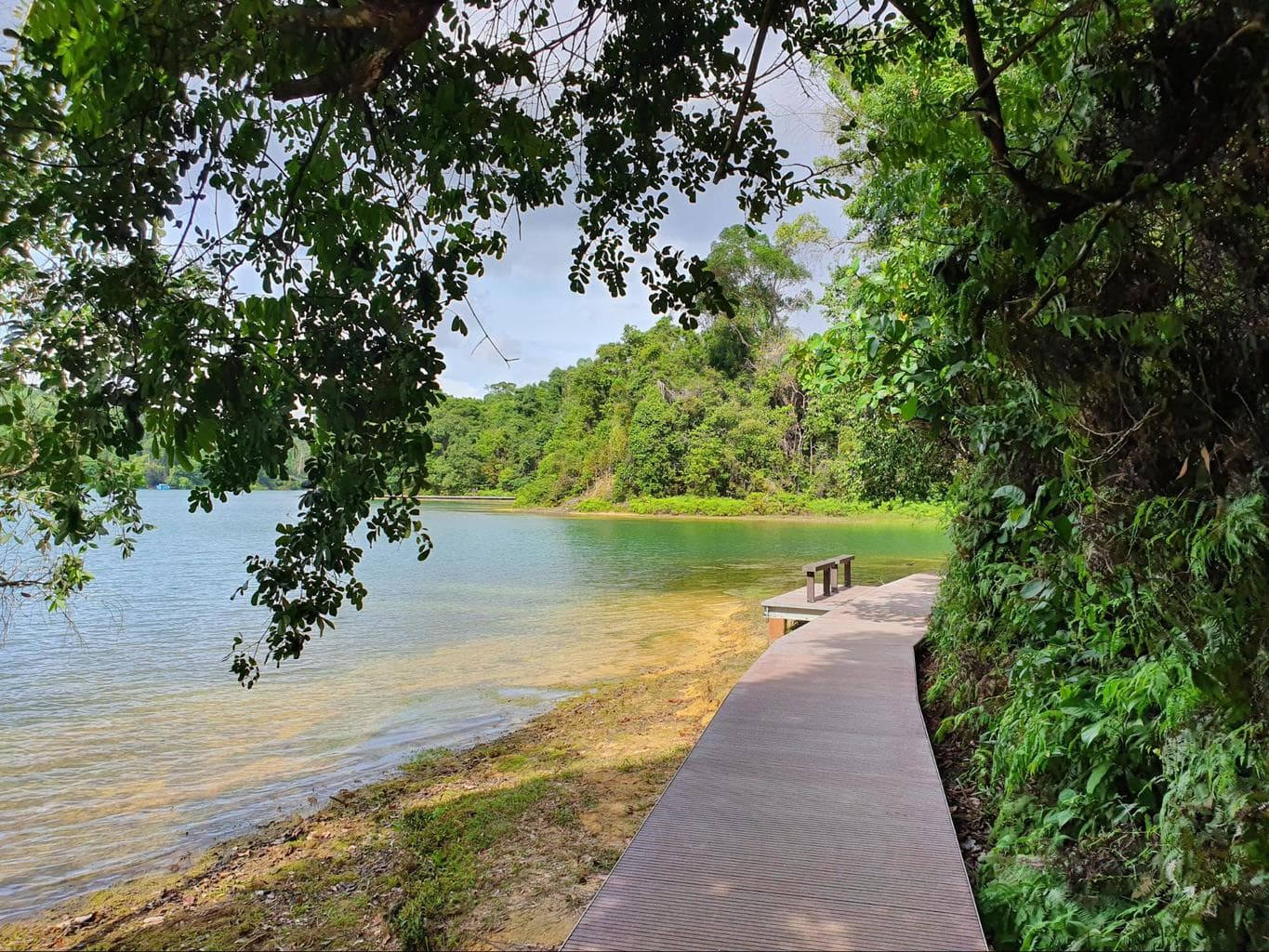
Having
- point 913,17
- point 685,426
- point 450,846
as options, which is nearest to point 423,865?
point 450,846

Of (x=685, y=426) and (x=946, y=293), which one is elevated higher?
(x=685, y=426)

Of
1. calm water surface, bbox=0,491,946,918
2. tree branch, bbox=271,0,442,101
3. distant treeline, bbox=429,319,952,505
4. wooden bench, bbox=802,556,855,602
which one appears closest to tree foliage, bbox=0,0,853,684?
tree branch, bbox=271,0,442,101

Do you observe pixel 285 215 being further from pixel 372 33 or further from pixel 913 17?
pixel 913 17

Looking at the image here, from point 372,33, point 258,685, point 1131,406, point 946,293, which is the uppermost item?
point 372,33

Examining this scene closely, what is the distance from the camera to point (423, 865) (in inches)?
183

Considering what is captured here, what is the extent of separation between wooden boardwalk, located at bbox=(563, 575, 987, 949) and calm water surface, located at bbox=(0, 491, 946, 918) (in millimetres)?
4207

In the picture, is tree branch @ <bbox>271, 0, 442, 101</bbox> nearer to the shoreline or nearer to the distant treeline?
the shoreline

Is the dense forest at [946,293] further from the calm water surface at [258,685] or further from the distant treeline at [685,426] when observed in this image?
the distant treeline at [685,426]

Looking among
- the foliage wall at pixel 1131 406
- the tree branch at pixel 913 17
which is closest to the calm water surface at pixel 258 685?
the foliage wall at pixel 1131 406

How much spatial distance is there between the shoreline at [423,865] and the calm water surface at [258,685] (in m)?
0.61

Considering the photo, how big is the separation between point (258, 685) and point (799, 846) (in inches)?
366

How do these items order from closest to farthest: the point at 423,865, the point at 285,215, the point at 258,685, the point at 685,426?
the point at 285,215 → the point at 423,865 → the point at 258,685 → the point at 685,426

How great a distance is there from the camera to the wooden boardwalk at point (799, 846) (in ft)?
8.61

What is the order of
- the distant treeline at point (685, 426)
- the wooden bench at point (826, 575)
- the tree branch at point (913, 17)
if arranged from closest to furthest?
the tree branch at point (913, 17) → the wooden bench at point (826, 575) → the distant treeline at point (685, 426)
